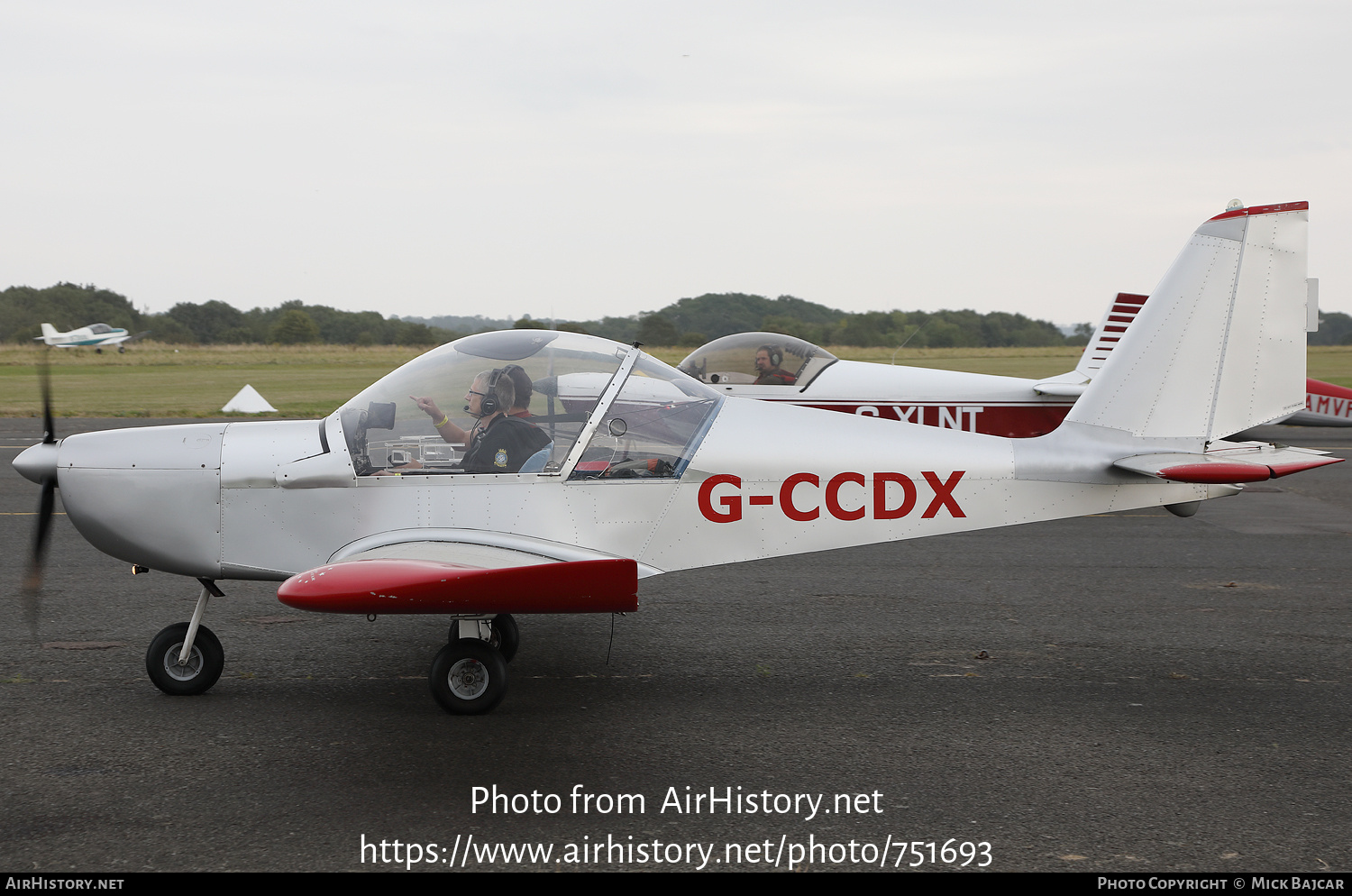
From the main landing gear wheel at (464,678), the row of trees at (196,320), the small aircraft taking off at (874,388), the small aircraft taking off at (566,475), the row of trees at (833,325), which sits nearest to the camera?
the main landing gear wheel at (464,678)

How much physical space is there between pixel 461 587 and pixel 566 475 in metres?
1.06

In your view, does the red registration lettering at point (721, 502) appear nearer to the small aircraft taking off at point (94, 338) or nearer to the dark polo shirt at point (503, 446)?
the dark polo shirt at point (503, 446)

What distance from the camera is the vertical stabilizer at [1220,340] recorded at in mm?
5375

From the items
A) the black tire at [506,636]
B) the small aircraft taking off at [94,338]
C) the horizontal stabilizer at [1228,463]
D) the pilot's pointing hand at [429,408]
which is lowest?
the black tire at [506,636]

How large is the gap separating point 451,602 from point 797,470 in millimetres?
1849

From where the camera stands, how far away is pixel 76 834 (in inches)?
142

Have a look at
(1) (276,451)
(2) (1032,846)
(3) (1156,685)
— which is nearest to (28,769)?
(1) (276,451)

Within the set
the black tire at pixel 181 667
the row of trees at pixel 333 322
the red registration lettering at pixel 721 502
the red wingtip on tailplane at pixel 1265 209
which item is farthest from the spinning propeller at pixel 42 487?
the row of trees at pixel 333 322

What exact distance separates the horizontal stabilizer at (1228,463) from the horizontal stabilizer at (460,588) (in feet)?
8.91

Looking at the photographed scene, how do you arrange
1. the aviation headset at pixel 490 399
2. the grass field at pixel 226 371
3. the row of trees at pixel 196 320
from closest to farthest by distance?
the aviation headset at pixel 490 399 → the grass field at pixel 226 371 → the row of trees at pixel 196 320

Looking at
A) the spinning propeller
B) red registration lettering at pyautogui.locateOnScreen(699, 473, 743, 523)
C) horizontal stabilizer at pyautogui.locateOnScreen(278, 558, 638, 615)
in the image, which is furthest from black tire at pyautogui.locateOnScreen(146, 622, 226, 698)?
red registration lettering at pyautogui.locateOnScreen(699, 473, 743, 523)

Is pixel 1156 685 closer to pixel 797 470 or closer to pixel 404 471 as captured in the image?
pixel 797 470

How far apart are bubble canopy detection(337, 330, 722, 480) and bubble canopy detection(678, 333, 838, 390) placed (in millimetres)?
5183


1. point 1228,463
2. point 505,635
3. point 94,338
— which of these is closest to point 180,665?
point 505,635
